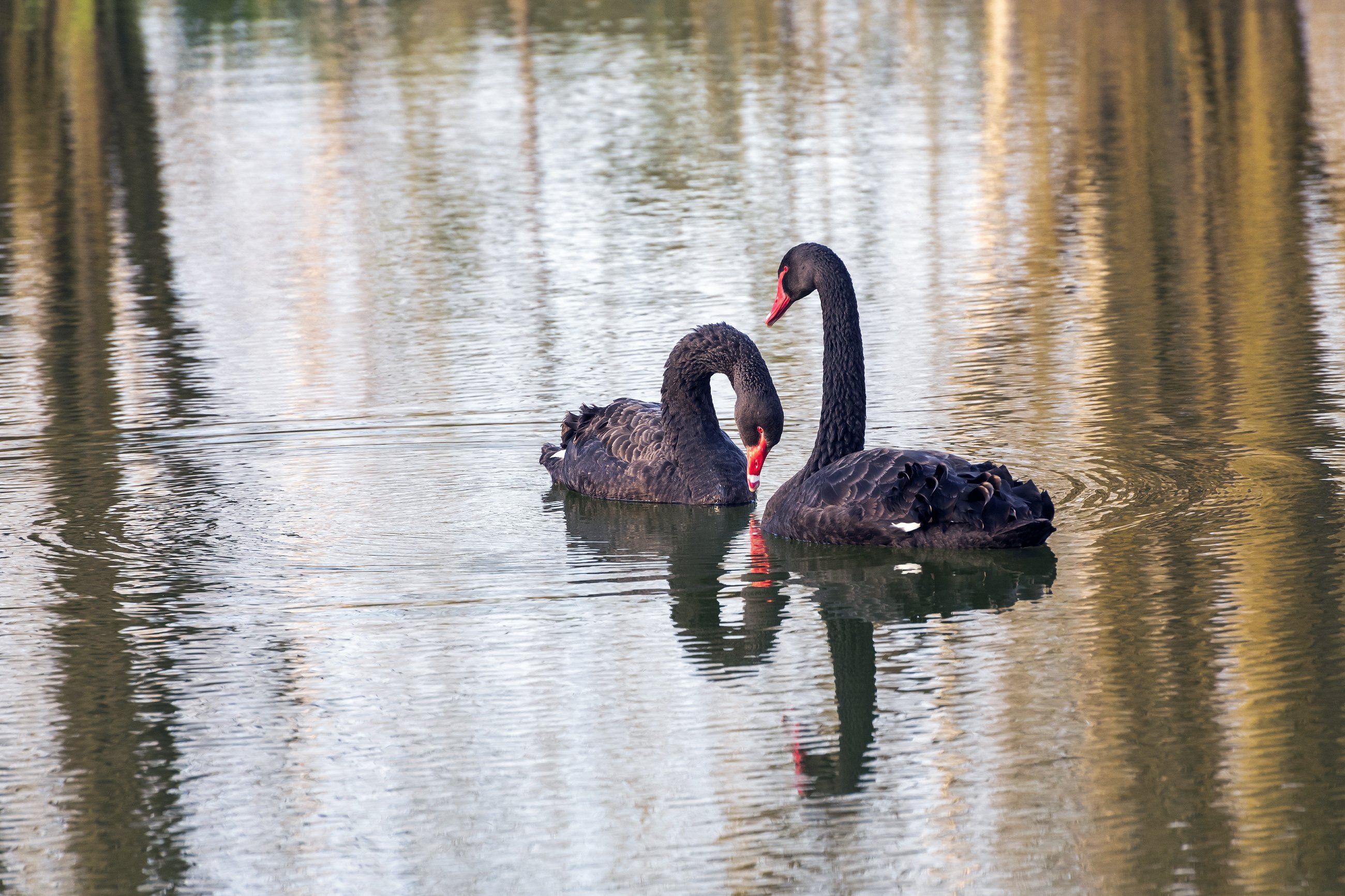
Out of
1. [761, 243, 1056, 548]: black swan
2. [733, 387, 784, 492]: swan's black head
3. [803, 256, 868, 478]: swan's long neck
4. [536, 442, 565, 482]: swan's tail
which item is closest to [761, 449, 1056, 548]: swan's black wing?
[761, 243, 1056, 548]: black swan

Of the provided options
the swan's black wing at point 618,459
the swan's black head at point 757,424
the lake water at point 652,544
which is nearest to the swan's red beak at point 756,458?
the swan's black head at point 757,424

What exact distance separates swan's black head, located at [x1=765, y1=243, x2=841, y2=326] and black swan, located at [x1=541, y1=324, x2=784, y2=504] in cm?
25

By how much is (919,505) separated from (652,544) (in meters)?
1.32

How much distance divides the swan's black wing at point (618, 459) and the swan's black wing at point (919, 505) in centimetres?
109

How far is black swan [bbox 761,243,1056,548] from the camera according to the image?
787cm

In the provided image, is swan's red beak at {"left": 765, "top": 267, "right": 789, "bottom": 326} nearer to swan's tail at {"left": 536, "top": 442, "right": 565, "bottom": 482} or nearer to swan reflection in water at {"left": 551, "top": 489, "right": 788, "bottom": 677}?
swan reflection in water at {"left": 551, "top": 489, "right": 788, "bottom": 677}

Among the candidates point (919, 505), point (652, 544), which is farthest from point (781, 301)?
point (919, 505)

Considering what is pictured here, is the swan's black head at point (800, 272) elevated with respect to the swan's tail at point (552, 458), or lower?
elevated

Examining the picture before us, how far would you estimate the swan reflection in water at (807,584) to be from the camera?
6617 mm

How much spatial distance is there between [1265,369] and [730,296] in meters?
4.19

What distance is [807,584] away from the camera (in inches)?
308

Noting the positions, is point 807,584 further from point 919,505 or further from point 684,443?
point 684,443

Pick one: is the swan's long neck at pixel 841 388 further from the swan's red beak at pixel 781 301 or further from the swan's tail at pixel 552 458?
the swan's tail at pixel 552 458

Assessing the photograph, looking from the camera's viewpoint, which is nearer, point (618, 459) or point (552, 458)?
point (618, 459)
